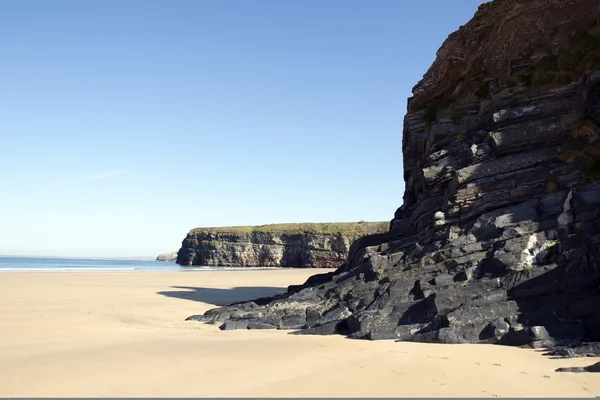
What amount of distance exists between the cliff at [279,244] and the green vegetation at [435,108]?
172 feet

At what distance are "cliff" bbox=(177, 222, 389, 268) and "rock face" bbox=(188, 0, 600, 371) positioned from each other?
5472 cm

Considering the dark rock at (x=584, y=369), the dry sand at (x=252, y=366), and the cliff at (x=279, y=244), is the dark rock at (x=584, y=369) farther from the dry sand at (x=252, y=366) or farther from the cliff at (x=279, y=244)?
the cliff at (x=279, y=244)

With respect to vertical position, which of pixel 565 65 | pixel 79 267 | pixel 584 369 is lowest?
pixel 584 369

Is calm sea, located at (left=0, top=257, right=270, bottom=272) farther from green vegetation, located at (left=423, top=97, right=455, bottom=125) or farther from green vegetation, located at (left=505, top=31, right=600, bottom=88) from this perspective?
green vegetation, located at (left=505, top=31, right=600, bottom=88)

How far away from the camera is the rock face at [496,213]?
12.0 m

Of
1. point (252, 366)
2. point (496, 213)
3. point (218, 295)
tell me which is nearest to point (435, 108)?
point (496, 213)

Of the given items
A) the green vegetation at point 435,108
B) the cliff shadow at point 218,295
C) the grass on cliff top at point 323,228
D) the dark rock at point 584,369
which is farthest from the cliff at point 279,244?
the dark rock at point 584,369

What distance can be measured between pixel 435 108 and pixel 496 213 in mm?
8596

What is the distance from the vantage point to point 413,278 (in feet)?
50.1

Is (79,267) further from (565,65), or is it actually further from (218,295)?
(565,65)

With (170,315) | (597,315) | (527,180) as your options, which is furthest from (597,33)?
(170,315)

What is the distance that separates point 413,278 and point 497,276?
2656 mm

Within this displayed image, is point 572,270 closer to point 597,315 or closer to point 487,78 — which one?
point 597,315

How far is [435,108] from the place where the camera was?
23.1 metres
